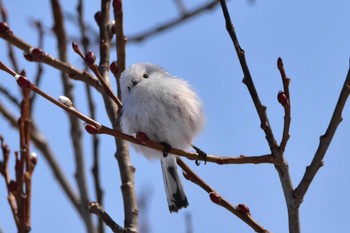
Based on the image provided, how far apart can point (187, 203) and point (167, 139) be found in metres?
0.47

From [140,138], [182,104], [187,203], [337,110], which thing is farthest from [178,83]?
[337,110]

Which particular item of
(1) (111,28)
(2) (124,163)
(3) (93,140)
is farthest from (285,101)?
(3) (93,140)

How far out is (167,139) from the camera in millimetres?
2336

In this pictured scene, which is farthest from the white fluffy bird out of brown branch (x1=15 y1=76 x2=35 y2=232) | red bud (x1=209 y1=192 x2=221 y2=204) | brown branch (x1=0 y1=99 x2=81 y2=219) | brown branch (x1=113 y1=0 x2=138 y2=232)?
brown branch (x1=0 y1=99 x2=81 y2=219)

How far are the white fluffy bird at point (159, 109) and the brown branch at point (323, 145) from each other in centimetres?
61

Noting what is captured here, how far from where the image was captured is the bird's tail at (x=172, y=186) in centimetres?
267

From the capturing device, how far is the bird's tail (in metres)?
2.67

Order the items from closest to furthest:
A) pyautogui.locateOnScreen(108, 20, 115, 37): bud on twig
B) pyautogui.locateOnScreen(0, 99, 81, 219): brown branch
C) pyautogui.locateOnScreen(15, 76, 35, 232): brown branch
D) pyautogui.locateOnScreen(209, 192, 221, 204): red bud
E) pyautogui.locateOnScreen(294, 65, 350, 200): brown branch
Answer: pyautogui.locateOnScreen(294, 65, 350, 200): brown branch → pyautogui.locateOnScreen(15, 76, 35, 232): brown branch → pyautogui.locateOnScreen(209, 192, 221, 204): red bud → pyautogui.locateOnScreen(108, 20, 115, 37): bud on twig → pyautogui.locateOnScreen(0, 99, 81, 219): brown branch

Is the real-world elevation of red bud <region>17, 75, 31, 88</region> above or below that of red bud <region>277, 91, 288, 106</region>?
above

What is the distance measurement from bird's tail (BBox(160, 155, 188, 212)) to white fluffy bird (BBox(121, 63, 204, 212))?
0.25 m

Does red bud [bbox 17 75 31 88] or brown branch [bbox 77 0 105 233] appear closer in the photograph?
red bud [bbox 17 75 31 88]

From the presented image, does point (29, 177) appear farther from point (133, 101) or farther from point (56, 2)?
point (56, 2)

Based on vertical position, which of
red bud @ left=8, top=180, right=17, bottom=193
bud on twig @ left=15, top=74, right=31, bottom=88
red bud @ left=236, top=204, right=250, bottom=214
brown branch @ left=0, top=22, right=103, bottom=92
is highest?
brown branch @ left=0, top=22, right=103, bottom=92

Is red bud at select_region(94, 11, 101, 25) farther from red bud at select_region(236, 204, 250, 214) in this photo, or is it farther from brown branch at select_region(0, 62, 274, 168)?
red bud at select_region(236, 204, 250, 214)
